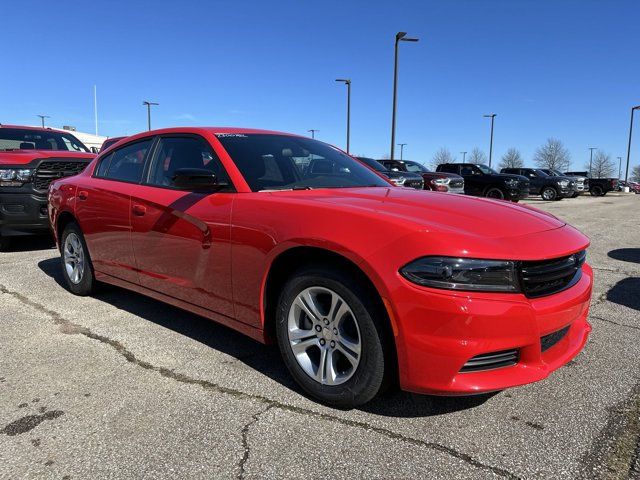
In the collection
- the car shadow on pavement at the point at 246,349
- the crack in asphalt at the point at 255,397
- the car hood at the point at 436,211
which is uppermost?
the car hood at the point at 436,211

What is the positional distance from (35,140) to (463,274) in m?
A: 8.77

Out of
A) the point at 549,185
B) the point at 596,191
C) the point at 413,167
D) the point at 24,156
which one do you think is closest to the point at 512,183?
the point at 413,167

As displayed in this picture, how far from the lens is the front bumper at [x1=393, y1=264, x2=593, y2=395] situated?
2.24 metres

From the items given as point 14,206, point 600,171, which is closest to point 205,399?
point 14,206

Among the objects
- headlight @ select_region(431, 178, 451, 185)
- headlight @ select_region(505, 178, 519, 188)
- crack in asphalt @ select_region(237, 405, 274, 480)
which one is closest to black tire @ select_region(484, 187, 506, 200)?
headlight @ select_region(505, 178, 519, 188)

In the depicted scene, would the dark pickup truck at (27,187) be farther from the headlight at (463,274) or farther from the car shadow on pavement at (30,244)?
the headlight at (463,274)

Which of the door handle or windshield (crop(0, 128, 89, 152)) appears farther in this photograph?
windshield (crop(0, 128, 89, 152))

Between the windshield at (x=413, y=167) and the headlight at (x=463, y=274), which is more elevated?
the windshield at (x=413, y=167)

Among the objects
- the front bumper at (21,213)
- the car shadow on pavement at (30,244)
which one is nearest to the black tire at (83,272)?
the front bumper at (21,213)

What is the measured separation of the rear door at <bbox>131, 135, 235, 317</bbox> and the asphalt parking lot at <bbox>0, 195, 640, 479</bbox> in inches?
18.1

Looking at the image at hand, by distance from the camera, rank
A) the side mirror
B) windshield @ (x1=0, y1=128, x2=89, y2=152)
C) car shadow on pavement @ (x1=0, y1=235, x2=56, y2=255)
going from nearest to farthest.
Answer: the side mirror < car shadow on pavement @ (x1=0, y1=235, x2=56, y2=255) < windshield @ (x1=0, y1=128, x2=89, y2=152)

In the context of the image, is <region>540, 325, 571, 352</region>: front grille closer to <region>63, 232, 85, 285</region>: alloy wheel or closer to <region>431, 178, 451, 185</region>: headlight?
<region>63, 232, 85, 285</region>: alloy wheel

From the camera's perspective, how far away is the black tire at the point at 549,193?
25.8m

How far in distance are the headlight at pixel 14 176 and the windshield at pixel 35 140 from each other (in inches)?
62.4
